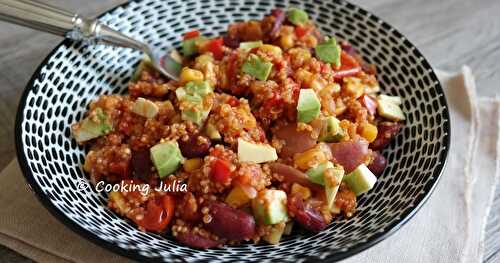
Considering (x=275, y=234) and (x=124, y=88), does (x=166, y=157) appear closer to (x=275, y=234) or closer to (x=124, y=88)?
(x=275, y=234)

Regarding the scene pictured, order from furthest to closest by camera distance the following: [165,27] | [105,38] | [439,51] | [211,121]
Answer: [439,51], [165,27], [105,38], [211,121]

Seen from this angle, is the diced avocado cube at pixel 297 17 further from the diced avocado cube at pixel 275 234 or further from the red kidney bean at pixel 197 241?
the red kidney bean at pixel 197 241

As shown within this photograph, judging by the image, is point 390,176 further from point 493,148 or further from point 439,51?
point 439,51

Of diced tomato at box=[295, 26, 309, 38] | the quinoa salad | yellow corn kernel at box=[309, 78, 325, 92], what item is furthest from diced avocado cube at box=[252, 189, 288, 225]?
diced tomato at box=[295, 26, 309, 38]

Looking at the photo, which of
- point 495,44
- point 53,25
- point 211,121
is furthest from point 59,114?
point 495,44

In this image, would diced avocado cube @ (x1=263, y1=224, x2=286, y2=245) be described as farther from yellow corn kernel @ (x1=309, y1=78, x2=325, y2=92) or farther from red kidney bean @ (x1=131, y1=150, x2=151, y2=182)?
yellow corn kernel @ (x1=309, y1=78, x2=325, y2=92)
